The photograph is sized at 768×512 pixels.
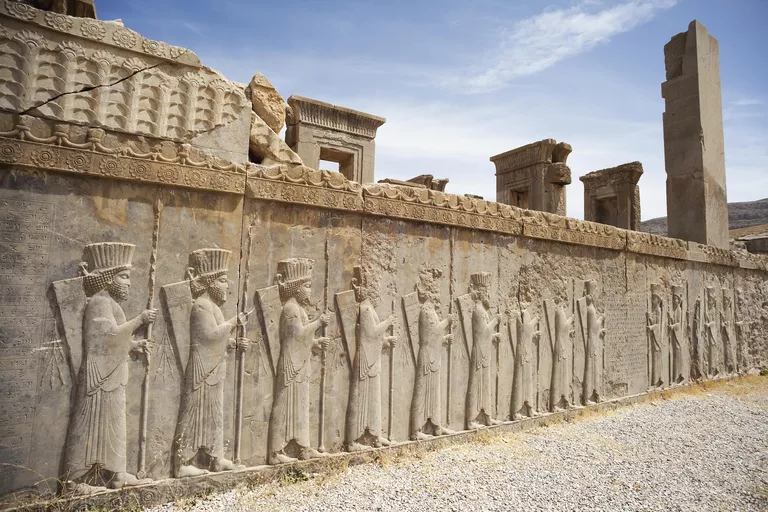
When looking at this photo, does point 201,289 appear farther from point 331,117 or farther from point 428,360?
point 331,117

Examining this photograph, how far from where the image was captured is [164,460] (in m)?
3.48

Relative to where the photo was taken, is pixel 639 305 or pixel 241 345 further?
pixel 639 305

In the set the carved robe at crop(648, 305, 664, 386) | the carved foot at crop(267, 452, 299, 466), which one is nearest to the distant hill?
the carved robe at crop(648, 305, 664, 386)

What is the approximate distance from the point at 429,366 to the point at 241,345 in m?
1.97

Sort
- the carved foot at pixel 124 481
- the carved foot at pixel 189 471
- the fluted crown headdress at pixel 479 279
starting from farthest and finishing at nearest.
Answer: the fluted crown headdress at pixel 479 279
the carved foot at pixel 189 471
the carved foot at pixel 124 481

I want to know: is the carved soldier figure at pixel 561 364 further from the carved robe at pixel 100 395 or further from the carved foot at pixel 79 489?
the carved foot at pixel 79 489

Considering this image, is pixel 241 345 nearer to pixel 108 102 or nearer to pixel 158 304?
pixel 158 304

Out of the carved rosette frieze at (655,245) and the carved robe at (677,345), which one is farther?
the carved robe at (677,345)

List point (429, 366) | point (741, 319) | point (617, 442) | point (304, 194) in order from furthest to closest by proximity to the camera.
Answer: point (741, 319) < point (617, 442) < point (429, 366) < point (304, 194)

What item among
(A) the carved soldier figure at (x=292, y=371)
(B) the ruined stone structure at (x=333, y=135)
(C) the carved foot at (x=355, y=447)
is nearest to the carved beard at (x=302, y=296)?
(A) the carved soldier figure at (x=292, y=371)

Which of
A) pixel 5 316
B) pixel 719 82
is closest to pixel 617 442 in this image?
pixel 5 316

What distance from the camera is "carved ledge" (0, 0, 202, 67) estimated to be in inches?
126

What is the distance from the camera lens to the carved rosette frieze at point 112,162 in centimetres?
315

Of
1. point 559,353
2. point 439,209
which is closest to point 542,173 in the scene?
point 559,353
